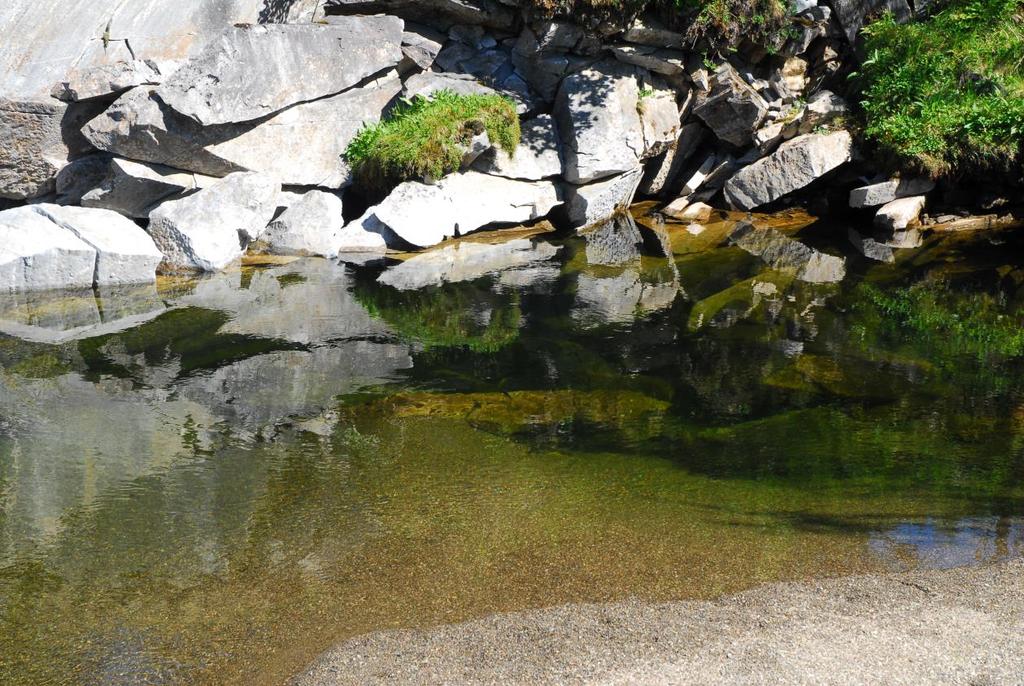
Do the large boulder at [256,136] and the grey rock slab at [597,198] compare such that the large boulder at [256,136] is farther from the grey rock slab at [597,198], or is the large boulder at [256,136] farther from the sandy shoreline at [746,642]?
the sandy shoreline at [746,642]

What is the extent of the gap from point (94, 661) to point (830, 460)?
5.04 metres

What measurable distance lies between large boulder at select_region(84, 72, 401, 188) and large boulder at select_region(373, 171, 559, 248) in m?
1.87

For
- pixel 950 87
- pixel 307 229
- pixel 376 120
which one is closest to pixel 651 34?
pixel 950 87

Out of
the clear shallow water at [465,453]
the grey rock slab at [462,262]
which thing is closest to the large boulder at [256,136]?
the grey rock slab at [462,262]

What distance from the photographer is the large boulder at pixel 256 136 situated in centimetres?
1422

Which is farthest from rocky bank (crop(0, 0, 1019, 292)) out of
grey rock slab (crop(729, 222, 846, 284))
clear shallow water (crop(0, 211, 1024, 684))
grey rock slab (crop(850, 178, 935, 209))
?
clear shallow water (crop(0, 211, 1024, 684))

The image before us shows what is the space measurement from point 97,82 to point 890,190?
42.7 ft

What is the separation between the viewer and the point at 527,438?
A: 7.20 metres

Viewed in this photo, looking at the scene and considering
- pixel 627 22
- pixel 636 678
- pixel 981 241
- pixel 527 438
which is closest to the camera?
pixel 636 678

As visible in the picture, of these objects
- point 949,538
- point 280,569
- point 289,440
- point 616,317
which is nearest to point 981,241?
point 616,317

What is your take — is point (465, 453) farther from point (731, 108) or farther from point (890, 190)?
point (731, 108)

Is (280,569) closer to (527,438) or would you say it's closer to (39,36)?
(527,438)

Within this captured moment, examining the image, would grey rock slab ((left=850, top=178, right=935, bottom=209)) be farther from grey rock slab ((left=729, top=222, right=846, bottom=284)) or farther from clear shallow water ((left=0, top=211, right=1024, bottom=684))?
clear shallow water ((left=0, top=211, right=1024, bottom=684))

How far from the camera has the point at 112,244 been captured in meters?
13.1
